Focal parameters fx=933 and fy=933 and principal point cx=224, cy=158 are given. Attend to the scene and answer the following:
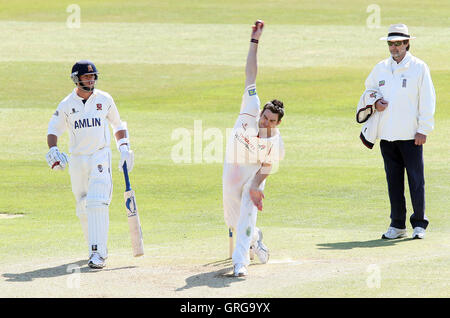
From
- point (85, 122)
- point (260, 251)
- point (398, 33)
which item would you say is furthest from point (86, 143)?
point (398, 33)

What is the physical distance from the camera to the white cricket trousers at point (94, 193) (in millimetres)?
9961

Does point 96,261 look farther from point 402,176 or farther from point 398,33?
point 398,33

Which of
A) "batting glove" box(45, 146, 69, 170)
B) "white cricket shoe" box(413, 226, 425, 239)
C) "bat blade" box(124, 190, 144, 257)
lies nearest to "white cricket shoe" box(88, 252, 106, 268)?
"bat blade" box(124, 190, 144, 257)

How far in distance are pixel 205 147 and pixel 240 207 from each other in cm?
1188

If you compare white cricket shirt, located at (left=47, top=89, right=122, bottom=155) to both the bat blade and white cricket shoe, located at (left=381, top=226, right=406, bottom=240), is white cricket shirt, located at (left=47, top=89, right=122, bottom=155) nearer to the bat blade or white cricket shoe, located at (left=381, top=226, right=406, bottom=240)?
the bat blade

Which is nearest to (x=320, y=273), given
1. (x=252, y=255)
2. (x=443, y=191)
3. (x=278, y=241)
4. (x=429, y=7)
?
(x=252, y=255)

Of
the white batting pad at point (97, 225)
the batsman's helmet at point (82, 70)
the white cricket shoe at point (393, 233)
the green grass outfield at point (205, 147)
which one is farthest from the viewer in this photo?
the white cricket shoe at point (393, 233)

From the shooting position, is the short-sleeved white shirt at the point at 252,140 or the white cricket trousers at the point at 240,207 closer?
the white cricket trousers at the point at 240,207

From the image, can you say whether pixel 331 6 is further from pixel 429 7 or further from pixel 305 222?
pixel 305 222

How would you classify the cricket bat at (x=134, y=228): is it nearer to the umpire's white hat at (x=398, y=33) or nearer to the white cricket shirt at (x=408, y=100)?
the white cricket shirt at (x=408, y=100)

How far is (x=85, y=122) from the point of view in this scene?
33.7 ft

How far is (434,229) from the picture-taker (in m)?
11.9

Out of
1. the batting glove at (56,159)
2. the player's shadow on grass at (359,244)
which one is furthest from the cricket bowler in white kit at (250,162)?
the batting glove at (56,159)
